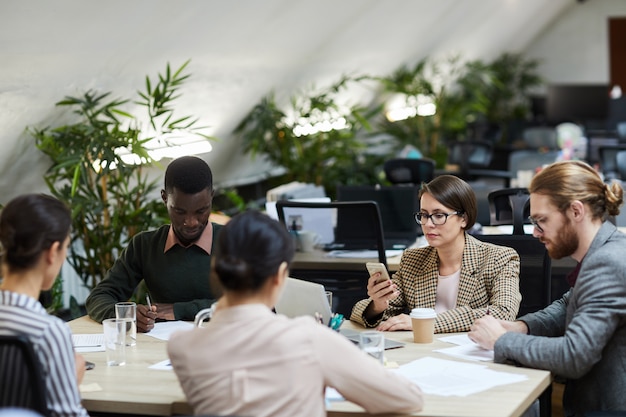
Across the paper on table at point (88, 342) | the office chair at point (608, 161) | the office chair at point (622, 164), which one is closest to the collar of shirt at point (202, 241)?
the paper on table at point (88, 342)

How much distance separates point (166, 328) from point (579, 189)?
157 centimetres

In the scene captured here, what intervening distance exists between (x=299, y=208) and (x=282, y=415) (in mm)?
3011

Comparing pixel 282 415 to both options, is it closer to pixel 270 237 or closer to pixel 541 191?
pixel 270 237

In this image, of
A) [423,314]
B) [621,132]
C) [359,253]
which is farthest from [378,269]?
[621,132]

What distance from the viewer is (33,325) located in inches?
99.4

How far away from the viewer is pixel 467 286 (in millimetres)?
3592

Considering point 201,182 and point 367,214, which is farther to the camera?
point 367,214

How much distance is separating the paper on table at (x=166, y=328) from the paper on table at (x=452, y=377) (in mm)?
928

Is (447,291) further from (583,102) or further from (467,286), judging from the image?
(583,102)

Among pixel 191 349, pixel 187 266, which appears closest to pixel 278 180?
pixel 187 266

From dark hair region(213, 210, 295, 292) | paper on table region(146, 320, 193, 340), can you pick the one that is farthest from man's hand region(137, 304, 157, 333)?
dark hair region(213, 210, 295, 292)

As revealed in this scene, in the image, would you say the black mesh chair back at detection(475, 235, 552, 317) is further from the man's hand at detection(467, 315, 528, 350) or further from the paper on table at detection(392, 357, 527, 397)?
the paper on table at detection(392, 357, 527, 397)

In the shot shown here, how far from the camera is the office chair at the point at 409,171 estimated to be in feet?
23.3

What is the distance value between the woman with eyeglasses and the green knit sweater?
24.8 inches
